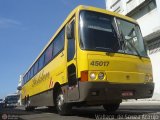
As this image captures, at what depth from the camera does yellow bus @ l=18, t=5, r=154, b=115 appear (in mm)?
9047

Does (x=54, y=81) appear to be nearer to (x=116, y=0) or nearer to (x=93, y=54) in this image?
(x=93, y=54)

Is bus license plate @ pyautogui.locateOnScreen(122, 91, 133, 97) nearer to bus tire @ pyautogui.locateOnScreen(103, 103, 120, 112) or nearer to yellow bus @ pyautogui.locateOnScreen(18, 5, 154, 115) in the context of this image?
yellow bus @ pyautogui.locateOnScreen(18, 5, 154, 115)

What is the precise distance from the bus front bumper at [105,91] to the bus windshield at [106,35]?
106 cm

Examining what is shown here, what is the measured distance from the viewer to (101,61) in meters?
9.20

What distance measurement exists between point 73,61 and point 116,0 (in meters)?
28.8

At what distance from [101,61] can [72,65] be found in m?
1.16

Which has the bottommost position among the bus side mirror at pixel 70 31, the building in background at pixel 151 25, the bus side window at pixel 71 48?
the bus side window at pixel 71 48

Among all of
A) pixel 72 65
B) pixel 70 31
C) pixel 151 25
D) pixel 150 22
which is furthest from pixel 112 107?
pixel 150 22

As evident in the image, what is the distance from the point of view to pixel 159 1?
26.4 m

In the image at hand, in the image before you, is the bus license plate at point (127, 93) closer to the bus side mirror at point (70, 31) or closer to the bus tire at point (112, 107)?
the bus side mirror at point (70, 31)

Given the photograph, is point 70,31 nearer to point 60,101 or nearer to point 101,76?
point 101,76

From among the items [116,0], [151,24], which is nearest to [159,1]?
[151,24]

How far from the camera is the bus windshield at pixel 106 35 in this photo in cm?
945

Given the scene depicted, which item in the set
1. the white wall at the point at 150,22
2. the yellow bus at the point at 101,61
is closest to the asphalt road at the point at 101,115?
the yellow bus at the point at 101,61
